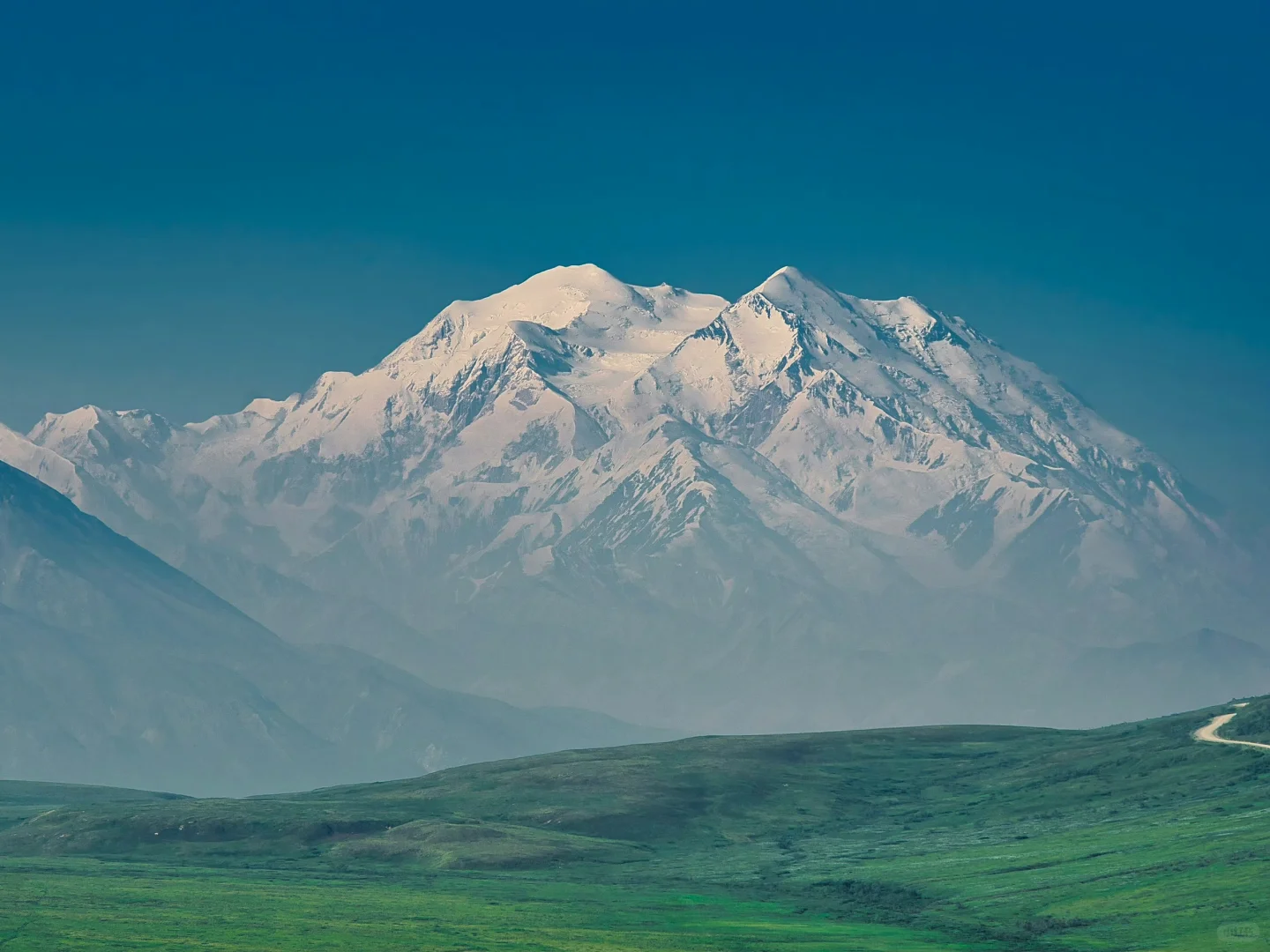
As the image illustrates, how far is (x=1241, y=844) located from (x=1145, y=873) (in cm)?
1043

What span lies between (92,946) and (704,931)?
57.9 m

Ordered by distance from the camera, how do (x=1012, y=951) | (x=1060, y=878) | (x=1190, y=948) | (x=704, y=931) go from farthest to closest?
(x=1060, y=878)
(x=704, y=931)
(x=1012, y=951)
(x=1190, y=948)

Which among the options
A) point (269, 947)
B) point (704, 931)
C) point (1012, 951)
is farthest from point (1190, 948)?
Answer: point (269, 947)

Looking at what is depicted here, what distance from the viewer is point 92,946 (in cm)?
16675

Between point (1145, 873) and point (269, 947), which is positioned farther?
point (1145, 873)

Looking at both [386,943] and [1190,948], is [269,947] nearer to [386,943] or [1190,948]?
[386,943]

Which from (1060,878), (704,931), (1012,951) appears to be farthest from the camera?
(1060,878)

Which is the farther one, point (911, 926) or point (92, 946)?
point (911, 926)

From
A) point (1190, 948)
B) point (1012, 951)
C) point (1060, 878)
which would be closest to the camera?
point (1190, 948)

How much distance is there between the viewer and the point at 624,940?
178m

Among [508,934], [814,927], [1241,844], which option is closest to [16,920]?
[508,934]

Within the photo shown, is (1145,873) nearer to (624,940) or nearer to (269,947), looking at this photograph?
(624,940)

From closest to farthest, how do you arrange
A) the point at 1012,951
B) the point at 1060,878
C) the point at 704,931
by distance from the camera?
the point at 1012,951 < the point at 704,931 < the point at 1060,878

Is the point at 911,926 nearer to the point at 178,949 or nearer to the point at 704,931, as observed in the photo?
the point at 704,931
